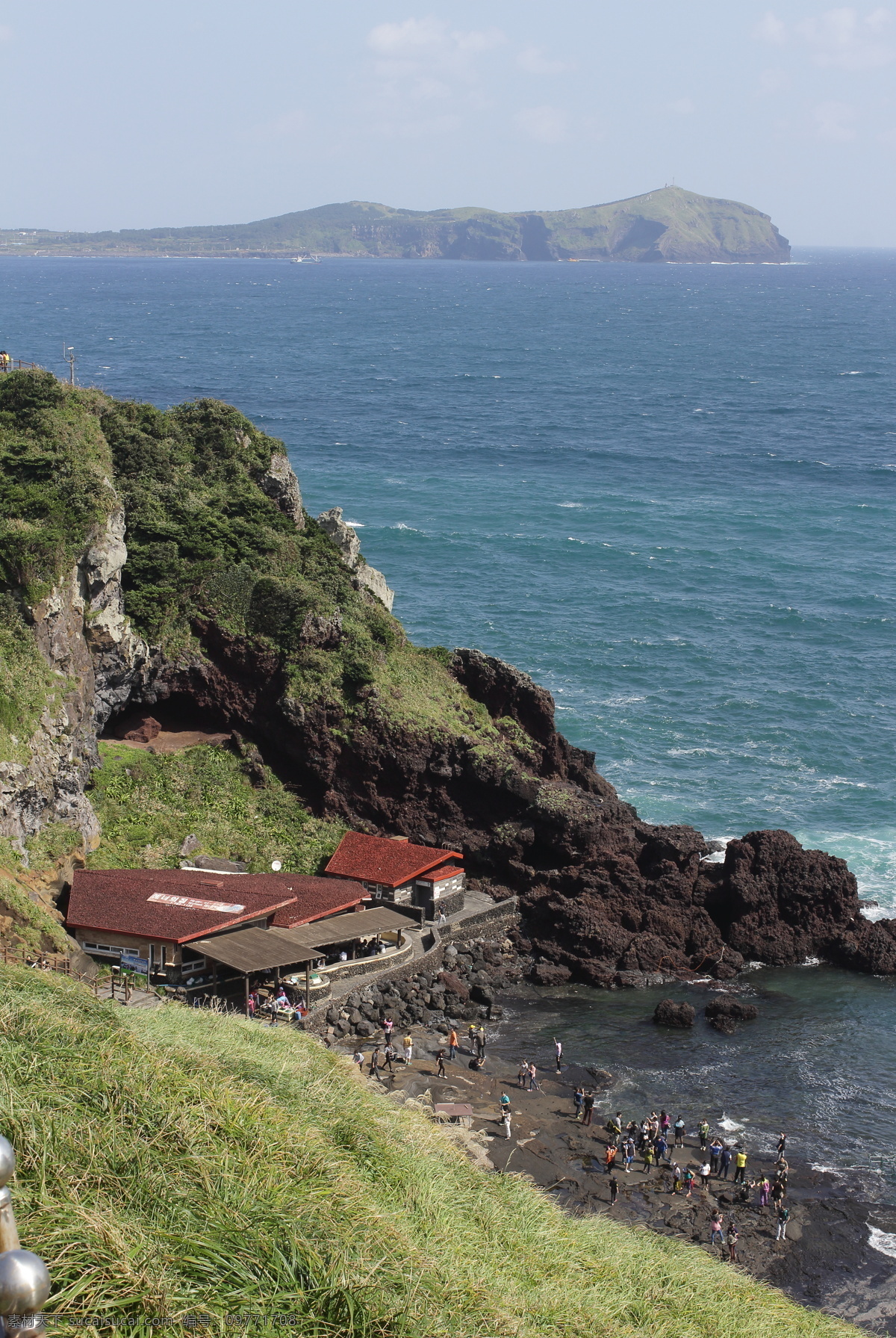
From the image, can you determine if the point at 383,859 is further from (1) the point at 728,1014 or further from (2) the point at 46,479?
(2) the point at 46,479

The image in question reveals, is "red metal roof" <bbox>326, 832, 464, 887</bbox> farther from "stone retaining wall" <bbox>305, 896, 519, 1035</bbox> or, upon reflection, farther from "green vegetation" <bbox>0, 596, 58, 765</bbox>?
"green vegetation" <bbox>0, 596, 58, 765</bbox>

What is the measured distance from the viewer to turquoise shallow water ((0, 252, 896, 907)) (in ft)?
201

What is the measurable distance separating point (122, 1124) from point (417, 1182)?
5.91 m

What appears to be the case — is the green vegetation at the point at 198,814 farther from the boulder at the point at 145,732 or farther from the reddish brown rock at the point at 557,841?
the reddish brown rock at the point at 557,841

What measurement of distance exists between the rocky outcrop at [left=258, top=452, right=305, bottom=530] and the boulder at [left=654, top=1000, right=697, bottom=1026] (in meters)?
27.6

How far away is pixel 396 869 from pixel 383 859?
90 cm

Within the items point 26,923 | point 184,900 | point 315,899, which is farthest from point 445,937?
point 26,923

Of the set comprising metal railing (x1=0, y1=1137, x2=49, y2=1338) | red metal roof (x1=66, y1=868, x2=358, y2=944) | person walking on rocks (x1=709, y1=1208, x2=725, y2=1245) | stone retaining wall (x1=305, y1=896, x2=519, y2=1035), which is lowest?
person walking on rocks (x1=709, y1=1208, x2=725, y2=1245)

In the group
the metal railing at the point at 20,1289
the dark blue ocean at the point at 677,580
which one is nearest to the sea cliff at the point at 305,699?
the dark blue ocean at the point at 677,580

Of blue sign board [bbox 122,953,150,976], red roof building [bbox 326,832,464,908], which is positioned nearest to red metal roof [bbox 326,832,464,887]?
red roof building [bbox 326,832,464,908]

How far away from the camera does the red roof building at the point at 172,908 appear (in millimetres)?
39094

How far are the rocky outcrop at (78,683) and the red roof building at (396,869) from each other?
9.80 m

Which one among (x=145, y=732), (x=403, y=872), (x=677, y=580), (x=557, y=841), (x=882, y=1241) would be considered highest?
(x=677, y=580)

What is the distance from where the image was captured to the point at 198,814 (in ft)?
156
